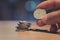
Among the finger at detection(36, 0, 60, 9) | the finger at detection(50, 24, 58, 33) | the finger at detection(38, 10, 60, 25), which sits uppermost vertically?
the finger at detection(36, 0, 60, 9)

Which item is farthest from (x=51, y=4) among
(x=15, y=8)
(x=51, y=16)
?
(x=15, y=8)

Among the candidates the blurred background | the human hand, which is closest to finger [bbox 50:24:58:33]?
the human hand

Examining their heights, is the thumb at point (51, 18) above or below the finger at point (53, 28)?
above

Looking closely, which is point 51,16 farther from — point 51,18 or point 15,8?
point 15,8

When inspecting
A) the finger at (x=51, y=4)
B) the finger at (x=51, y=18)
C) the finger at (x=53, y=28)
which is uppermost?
the finger at (x=51, y=4)

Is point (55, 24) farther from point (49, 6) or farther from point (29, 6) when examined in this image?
point (29, 6)

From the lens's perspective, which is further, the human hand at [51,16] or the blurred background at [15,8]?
the blurred background at [15,8]

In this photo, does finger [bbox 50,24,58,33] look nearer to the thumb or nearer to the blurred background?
the thumb

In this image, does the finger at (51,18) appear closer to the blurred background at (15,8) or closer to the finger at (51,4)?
the finger at (51,4)

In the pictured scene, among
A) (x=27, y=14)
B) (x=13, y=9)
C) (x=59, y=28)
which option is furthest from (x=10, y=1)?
(x=59, y=28)

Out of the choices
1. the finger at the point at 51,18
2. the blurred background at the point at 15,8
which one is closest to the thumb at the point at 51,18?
the finger at the point at 51,18

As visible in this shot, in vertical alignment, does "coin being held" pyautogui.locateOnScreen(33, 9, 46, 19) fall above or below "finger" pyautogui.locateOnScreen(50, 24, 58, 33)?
above

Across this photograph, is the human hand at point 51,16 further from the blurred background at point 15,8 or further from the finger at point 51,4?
the blurred background at point 15,8

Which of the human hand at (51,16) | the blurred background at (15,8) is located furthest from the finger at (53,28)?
the blurred background at (15,8)
